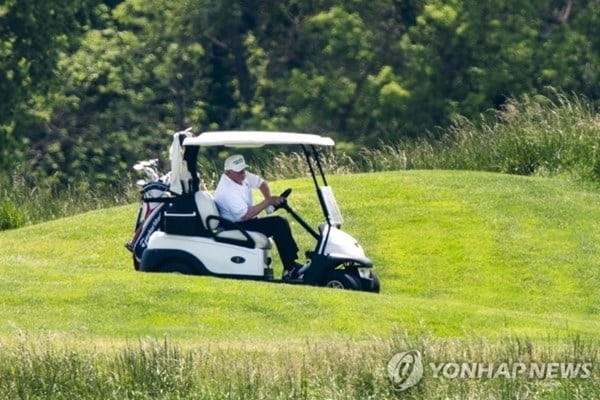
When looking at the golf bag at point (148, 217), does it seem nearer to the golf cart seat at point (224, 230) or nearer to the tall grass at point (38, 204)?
the golf cart seat at point (224, 230)

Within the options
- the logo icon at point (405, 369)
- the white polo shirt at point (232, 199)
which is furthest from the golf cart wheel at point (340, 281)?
the logo icon at point (405, 369)

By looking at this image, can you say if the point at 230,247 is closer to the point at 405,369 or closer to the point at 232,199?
the point at 232,199

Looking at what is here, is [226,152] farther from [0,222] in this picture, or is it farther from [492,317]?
[492,317]

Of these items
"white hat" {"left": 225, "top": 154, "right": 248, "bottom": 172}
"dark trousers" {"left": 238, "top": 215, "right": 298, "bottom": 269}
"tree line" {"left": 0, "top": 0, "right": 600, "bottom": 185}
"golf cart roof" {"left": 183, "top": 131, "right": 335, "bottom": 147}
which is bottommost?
"tree line" {"left": 0, "top": 0, "right": 600, "bottom": 185}

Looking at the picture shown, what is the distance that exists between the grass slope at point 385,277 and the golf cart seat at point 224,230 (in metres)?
0.97

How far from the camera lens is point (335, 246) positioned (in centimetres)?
1970

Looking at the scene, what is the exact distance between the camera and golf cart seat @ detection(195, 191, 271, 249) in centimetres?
1980

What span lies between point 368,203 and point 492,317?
695cm

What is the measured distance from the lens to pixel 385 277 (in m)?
22.0

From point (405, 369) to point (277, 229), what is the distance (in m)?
6.00

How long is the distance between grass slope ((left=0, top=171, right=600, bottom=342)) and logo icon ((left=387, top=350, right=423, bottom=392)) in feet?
6.61

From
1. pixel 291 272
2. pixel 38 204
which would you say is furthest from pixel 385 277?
pixel 38 204

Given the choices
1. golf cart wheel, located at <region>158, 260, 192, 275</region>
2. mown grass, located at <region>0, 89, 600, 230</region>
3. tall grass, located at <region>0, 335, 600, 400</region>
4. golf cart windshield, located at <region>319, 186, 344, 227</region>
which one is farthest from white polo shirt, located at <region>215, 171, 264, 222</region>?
mown grass, located at <region>0, 89, 600, 230</region>

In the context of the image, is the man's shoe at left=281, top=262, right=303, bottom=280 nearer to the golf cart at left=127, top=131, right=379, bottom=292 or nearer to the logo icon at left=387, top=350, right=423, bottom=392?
the golf cart at left=127, top=131, right=379, bottom=292
